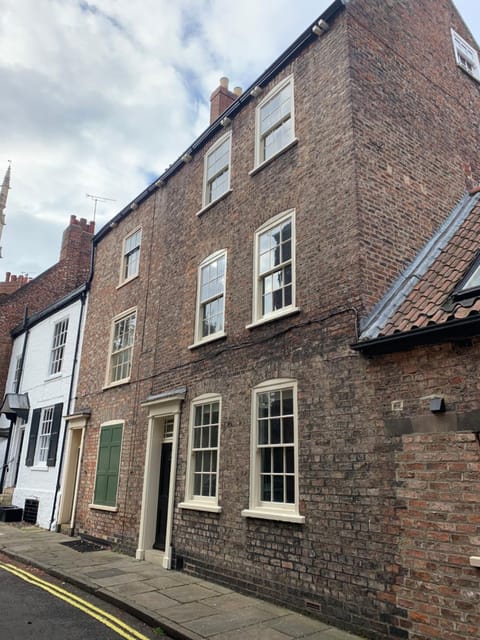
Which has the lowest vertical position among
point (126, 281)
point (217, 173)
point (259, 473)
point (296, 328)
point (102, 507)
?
point (102, 507)

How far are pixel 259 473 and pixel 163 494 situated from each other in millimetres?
3769

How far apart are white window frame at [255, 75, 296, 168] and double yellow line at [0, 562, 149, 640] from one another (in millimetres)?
8140

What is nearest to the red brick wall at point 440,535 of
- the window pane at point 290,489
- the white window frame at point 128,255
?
the window pane at point 290,489

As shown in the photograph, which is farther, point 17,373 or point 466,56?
point 17,373

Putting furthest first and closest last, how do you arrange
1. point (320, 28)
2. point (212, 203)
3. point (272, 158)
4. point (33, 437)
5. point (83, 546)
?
point (33, 437), point (83, 546), point (212, 203), point (272, 158), point (320, 28)

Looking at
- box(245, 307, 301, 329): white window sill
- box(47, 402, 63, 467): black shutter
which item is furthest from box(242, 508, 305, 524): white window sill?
box(47, 402, 63, 467): black shutter

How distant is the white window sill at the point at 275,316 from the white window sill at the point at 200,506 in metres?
3.28

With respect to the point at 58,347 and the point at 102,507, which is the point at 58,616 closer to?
the point at 102,507

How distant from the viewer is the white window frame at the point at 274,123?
30.9 feet

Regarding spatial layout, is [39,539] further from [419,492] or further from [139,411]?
[419,492]

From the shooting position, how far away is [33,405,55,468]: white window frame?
16.3 m

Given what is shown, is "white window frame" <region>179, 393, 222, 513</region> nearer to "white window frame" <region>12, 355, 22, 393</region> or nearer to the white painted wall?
the white painted wall

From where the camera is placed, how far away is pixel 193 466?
9711 millimetres

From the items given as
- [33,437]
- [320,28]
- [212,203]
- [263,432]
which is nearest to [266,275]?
[263,432]
